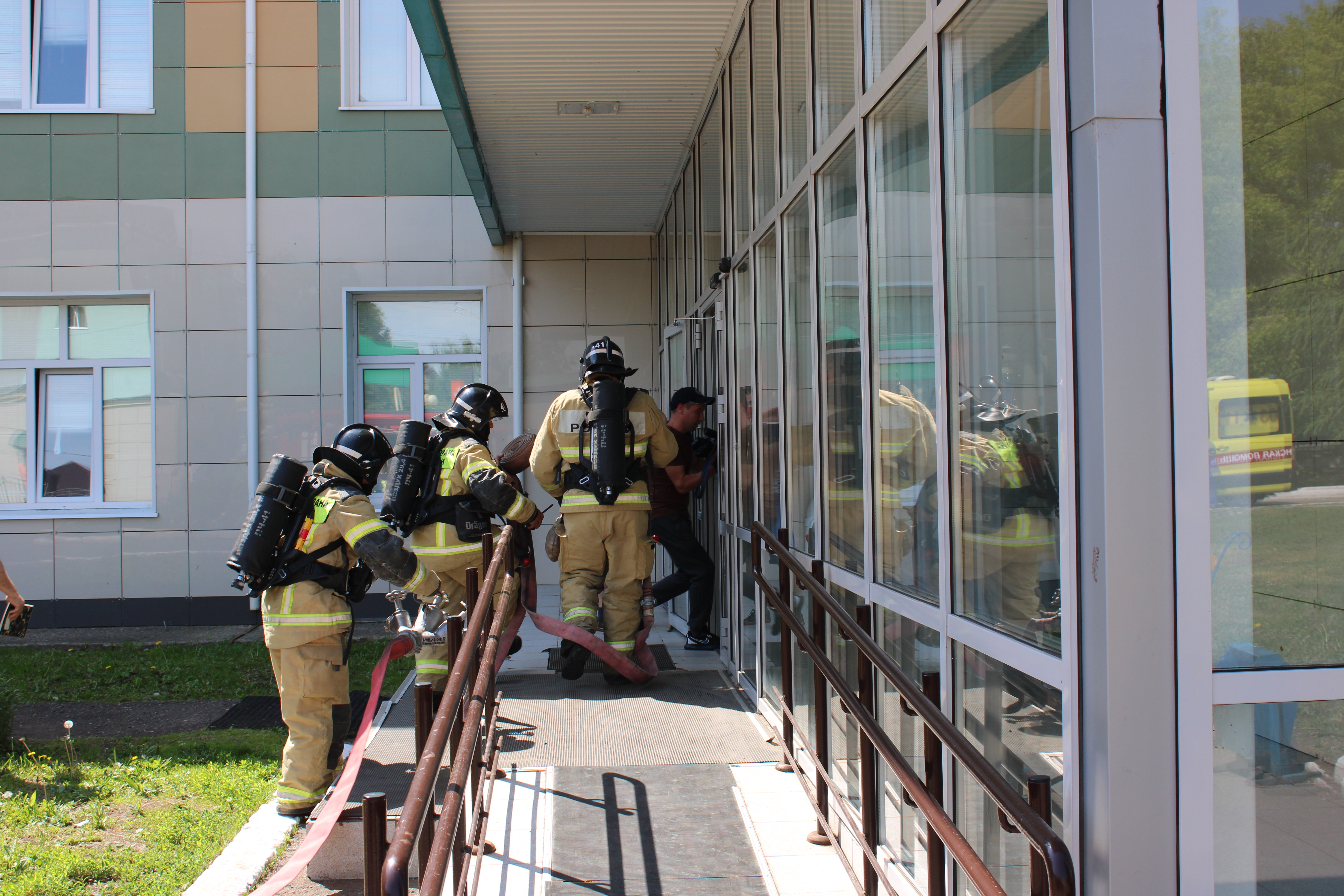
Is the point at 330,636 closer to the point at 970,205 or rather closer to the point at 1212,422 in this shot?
the point at 970,205

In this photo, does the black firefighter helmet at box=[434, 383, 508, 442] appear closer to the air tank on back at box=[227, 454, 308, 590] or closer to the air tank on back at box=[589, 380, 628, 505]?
the air tank on back at box=[589, 380, 628, 505]

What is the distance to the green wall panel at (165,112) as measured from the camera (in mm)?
8961

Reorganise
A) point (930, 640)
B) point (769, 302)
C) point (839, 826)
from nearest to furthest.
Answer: point (930, 640) → point (839, 826) → point (769, 302)

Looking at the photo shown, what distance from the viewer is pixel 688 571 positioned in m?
6.23

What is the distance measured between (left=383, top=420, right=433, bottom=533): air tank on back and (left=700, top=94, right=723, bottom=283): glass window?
6.79 feet

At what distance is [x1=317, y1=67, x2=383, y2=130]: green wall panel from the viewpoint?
900 centimetres

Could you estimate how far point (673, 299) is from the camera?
786 centimetres

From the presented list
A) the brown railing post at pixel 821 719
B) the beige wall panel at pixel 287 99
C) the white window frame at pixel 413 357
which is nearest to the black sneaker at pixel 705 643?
the brown railing post at pixel 821 719

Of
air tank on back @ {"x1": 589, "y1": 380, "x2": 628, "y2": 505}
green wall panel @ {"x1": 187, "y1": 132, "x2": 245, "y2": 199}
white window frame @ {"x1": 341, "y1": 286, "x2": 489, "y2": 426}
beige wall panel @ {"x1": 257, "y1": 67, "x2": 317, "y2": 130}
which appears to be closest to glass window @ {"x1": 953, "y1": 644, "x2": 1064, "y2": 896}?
air tank on back @ {"x1": 589, "y1": 380, "x2": 628, "y2": 505}

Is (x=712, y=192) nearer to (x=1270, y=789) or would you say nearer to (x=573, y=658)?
(x=573, y=658)

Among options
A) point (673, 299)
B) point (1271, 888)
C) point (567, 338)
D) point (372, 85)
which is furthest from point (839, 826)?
point (372, 85)

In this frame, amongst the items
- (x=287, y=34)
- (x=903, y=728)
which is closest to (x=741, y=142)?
(x=903, y=728)

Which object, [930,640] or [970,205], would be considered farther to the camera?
[930,640]

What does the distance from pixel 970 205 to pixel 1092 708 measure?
1179 millimetres
